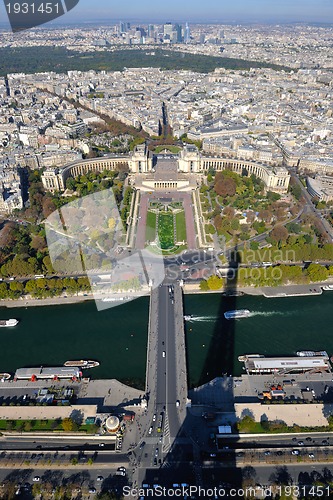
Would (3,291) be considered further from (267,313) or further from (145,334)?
(267,313)

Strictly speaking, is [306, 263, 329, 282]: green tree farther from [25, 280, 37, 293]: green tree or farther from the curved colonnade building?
[25, 280, 37, 293]: green tree

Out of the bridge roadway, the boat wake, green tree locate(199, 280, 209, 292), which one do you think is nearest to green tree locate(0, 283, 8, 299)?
the bridge roadway

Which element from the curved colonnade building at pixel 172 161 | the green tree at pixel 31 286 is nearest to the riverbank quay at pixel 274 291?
the green tree at pixel 31 286

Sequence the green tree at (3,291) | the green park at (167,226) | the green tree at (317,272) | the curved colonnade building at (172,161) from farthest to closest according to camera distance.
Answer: the curved colonnade building at (172,161) → the green park at (167,226) → the green tree at (317,272) → the green tree at (3,291)

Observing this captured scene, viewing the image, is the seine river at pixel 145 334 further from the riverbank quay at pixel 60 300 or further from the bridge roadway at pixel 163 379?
the bridge roadway at pixel 163 379

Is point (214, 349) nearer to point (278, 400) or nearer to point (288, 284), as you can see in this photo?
point (278, 400)

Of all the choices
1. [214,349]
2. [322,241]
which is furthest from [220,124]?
[214,349]

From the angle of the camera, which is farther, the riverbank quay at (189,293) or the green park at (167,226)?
the green park at (167,226)
